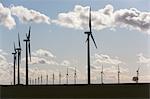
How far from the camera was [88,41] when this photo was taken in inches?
1555

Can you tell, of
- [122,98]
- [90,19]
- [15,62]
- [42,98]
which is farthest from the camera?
[15,62]

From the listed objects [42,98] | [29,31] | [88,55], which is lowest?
[42,98]

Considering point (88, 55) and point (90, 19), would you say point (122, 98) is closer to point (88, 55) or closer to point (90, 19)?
point (88, 55)

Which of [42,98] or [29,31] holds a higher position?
[29,31]

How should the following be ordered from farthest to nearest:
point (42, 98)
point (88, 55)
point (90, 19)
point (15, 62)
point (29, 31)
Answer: point (15, 62), point (29, 31), point (90, 19), point (88, 55), point (42, 98)

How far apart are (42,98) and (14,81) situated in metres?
28.0

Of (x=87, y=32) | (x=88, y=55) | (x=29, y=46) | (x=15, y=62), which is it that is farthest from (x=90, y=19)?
(x=15, y=62)

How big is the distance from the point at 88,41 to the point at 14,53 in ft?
43.9

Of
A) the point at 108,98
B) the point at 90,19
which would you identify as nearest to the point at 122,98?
the point at 108,98

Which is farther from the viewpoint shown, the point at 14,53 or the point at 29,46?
the point at 14,53

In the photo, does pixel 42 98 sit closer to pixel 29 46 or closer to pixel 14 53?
pixel 29 46

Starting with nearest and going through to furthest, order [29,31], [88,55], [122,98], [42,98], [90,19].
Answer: [122,98], [42,98], [88,55], [90,19], [29,31]

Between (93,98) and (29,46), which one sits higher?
(29,46)

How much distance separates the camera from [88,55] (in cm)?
3728
